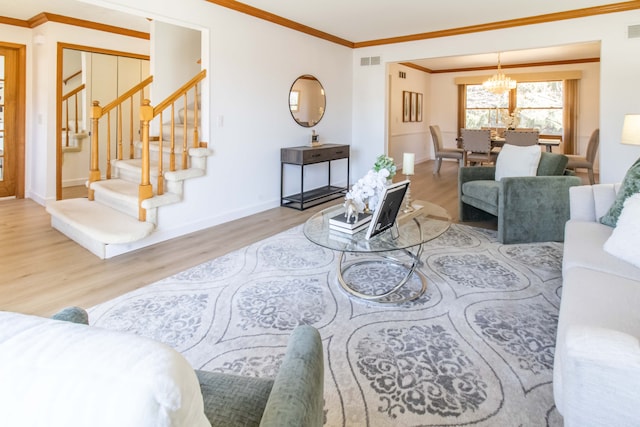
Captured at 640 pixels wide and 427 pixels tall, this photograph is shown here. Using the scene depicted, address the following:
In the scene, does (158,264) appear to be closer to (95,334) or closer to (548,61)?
(95,334)

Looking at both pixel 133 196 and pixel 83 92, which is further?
pixel 83 92

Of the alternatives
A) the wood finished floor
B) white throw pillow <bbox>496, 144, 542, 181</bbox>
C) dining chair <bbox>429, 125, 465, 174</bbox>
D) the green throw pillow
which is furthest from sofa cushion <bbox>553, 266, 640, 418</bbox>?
dining chair <bbox>429, 125, 465, 174</bbox>

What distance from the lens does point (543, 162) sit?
4.25m

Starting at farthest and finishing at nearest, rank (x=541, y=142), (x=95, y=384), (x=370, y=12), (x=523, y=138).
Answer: (x=541, y=142) < (x=523, y=138) < (x=370, y=12) < (x=95, y=384)

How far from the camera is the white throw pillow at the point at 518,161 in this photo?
13.8ft

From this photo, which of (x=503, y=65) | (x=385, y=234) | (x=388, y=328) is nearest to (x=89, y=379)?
(x=388, y=328)

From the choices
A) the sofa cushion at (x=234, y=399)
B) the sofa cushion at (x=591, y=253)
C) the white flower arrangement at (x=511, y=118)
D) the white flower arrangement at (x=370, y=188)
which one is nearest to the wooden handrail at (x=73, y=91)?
the white flower arrangement at (x=370, y=188)

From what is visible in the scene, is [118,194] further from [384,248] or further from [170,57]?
[384,248]

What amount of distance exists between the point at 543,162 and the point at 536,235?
89cm

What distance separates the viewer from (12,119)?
18.1 ft

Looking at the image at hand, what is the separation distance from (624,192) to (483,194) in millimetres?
1720

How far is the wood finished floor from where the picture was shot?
2770 mm

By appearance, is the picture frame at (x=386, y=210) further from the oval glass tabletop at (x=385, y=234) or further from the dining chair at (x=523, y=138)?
the dining chair at (x=523, y=138)

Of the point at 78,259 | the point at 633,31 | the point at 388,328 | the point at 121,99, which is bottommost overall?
the point at 388,328
